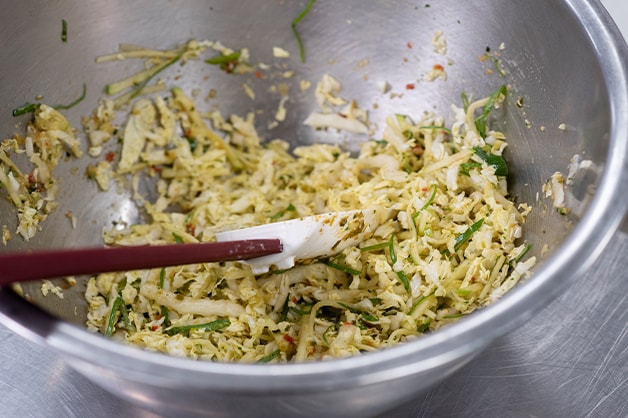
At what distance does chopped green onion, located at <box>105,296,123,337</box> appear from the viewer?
1639 millimetres

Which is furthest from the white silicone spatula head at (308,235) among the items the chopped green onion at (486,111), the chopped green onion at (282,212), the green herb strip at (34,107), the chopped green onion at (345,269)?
the green herb strip at (34,107)

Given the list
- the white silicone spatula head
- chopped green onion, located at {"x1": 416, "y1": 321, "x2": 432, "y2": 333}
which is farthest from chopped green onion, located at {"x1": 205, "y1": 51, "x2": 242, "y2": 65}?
chopped green onion, located at {"x1": 416, "y1": 321, "x2": 432, "y2": 333}

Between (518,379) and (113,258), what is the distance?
900mm

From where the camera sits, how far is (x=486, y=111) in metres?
1.79

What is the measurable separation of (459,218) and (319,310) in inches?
15.2

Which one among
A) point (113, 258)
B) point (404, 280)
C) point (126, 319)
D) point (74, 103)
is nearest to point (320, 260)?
point (404, 280)

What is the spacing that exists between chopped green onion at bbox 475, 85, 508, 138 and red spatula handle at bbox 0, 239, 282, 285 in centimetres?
60

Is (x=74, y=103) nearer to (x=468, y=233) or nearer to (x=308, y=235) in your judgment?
(x=308, y=235)

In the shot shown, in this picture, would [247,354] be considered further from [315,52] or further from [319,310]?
[315,52]

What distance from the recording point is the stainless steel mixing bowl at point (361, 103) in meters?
1.09

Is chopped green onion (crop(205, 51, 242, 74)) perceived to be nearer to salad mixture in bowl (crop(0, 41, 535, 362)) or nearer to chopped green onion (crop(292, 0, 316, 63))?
salad mixture in bowl (crop(0, 41, 535, 362))

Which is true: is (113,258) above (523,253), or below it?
above

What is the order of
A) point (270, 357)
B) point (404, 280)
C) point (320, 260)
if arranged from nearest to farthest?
point (270, 357) → point (404, 280) → point (320, 260)

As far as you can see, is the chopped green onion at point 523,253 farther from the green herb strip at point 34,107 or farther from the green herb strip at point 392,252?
the green herb strip at point 34,107
